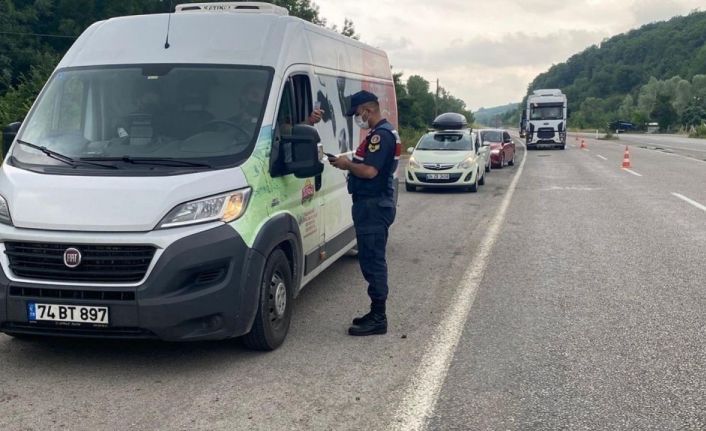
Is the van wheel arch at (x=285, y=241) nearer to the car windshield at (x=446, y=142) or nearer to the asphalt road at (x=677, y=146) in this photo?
the car windshield at (x=446, y=142)

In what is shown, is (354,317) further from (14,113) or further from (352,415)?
(14,113)

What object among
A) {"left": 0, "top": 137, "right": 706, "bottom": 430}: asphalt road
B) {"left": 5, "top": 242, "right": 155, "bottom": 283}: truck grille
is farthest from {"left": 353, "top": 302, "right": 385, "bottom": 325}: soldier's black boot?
{"left": 5, "top": 242, "right": 155, "bottom": 283}: truck grille

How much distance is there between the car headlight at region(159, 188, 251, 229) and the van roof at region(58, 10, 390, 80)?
1.25m

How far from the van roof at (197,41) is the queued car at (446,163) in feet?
34.0

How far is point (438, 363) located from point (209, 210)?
181 centimetres

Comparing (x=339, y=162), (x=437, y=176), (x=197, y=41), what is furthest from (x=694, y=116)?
(x=197, y=41)

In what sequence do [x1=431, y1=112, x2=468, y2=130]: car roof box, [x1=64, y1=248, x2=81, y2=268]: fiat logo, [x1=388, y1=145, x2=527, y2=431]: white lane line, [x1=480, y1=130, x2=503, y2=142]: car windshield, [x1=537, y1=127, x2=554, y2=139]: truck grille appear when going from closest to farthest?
1. [x1=388, y1=145, x2=527, y2=431]: white lane line
2. [x1=64, y1=248, x2=81, y2=268]: fiat logo
3. [x1=431, y1=112, x2=468, y2=130]: car roof box
4. [x1=480, y1=130, x2=503, y2=142]: car windshield
5. [x1=537, y1=127, x2=554, y2=139]: truck grille

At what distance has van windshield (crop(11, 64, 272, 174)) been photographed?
15.1 ft

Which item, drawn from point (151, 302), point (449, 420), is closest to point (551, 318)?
point (449, 420)

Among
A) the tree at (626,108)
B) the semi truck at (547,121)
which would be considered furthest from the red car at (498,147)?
the tree at (626,108)

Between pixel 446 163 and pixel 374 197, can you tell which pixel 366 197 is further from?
pixel 446 163

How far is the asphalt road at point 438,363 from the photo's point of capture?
3725 mm

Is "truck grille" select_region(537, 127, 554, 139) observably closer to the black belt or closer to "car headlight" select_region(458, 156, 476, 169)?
"car headlight" select_region(458, 156, 476, 169)

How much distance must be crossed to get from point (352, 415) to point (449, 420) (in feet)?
1.74
